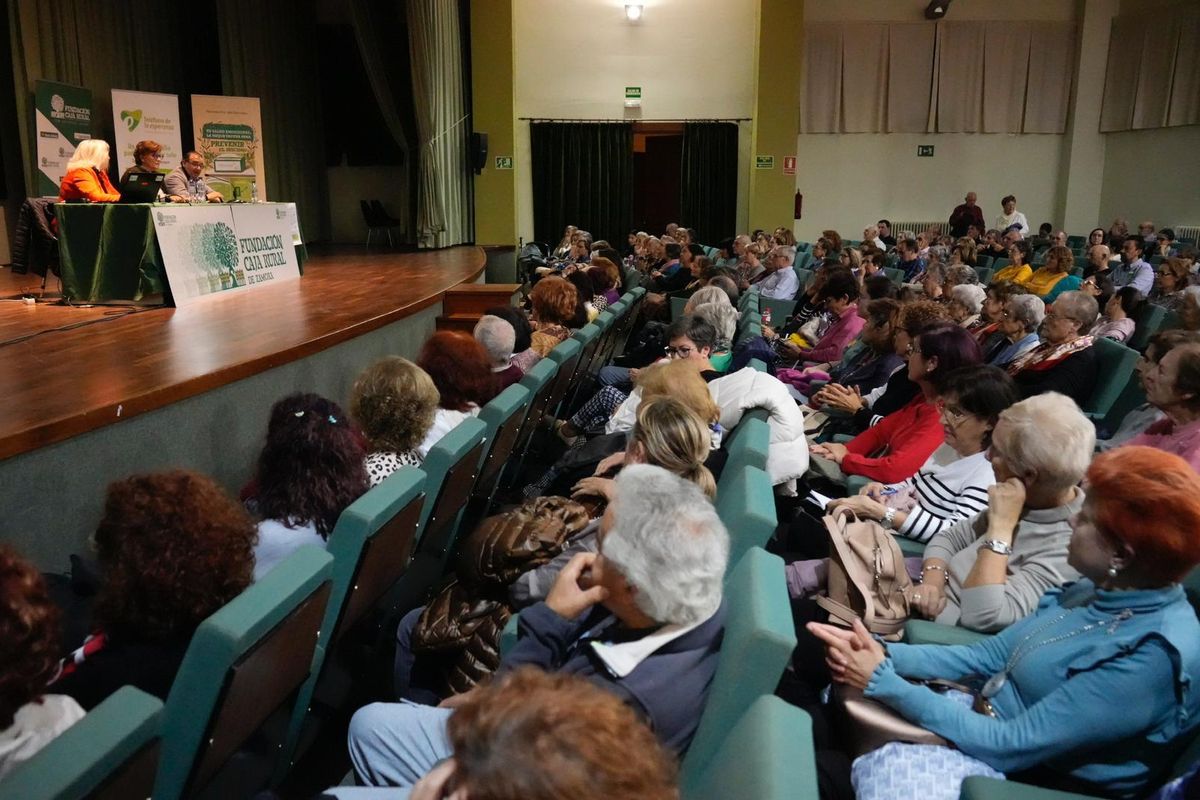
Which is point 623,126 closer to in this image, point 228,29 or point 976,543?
point 228,29

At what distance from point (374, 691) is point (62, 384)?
1.86m

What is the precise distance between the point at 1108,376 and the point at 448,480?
3.02 m

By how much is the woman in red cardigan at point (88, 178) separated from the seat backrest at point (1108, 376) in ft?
19.5

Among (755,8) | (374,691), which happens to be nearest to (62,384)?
(374,691)

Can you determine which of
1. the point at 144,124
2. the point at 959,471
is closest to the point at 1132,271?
the point at 959,471

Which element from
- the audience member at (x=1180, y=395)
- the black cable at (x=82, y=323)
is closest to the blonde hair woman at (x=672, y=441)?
the audience member at (x=1180, y=395)

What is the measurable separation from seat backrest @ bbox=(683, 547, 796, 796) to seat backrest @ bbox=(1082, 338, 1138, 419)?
3.03m

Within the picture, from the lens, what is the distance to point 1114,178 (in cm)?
1357

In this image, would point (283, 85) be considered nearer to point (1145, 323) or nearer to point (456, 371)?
point (456, 371)

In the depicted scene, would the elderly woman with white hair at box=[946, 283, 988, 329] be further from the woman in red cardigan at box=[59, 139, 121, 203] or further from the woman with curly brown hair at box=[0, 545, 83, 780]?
the woman in red cardigan at box=[59, 139, 121, 203]

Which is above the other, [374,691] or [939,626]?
[939,626]

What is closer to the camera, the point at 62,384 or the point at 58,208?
the point at 62,384

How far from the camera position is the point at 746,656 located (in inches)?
49.9

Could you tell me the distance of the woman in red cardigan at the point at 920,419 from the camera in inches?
122
